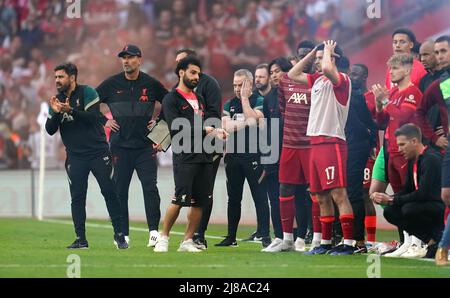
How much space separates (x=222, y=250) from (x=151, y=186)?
1.09 metres

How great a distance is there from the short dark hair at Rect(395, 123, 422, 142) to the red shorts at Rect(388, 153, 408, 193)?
825 millimetres

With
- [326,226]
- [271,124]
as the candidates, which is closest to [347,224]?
[326,226]

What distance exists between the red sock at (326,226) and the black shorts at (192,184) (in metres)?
1.29

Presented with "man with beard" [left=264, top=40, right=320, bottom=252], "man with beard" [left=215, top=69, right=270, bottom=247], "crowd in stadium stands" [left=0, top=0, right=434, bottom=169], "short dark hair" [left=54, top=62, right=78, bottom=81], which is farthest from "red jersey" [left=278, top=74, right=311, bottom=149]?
"crowd in stadium stands" [left=0, top=0, right=434, bottom=169]

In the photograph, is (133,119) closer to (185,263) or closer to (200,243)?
(200,243)

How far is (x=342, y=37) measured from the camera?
2200 centimetres

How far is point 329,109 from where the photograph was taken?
1137 cm

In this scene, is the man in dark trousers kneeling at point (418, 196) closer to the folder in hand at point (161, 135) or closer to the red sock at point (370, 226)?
the red sock at point (370, 226)

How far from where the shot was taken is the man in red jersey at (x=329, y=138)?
11336 millimetres

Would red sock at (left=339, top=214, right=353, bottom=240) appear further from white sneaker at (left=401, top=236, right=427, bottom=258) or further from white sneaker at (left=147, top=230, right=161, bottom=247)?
white sneaker at (left=147, top=230, right=161, bottom=247)


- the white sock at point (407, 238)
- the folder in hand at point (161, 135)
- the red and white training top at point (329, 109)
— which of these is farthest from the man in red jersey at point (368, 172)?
the folder in hand at point (161, 135)

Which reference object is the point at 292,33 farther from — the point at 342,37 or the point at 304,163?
the point at 304,163

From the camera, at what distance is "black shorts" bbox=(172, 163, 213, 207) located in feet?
38.7
